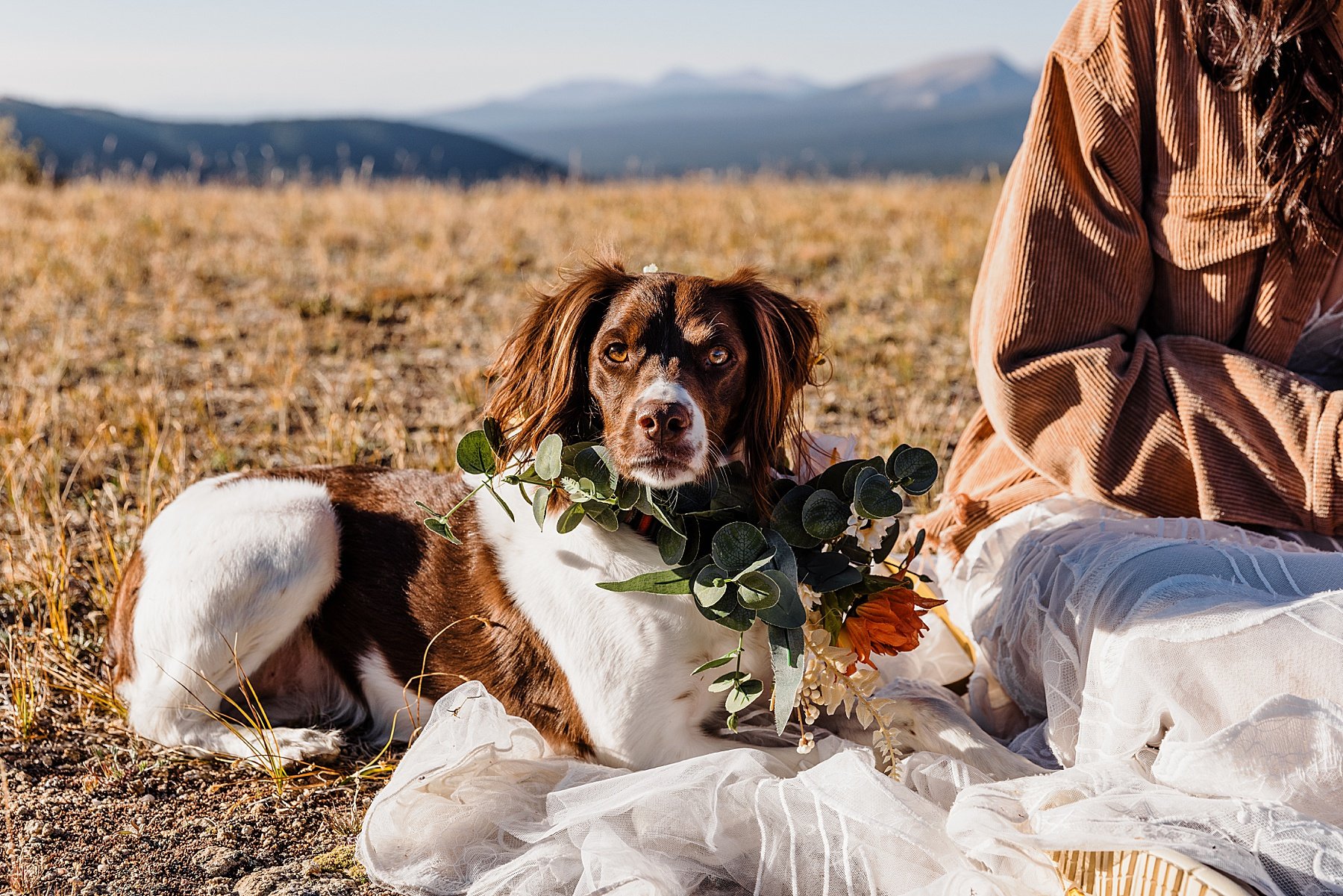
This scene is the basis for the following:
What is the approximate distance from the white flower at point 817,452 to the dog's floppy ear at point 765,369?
2.5 inches

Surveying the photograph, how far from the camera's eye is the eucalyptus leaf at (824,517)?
2.18 metres

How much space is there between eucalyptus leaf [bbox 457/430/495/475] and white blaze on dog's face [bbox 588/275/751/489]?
233 millimetres

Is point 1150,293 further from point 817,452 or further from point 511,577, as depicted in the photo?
point 511,577

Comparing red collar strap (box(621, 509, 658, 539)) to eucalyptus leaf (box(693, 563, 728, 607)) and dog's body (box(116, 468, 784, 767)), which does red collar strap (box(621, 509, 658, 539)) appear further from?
eucalyptus leaf (box(693, 563, 728, 607))

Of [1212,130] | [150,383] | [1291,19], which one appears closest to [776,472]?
[1212,130]

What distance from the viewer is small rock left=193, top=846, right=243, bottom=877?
2229 millimetres

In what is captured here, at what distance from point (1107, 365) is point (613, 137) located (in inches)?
3752

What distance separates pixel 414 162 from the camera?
38.4 ft

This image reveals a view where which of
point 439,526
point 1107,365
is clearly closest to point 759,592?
point 439,526

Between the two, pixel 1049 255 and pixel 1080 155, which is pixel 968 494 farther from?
pixel 1080 155

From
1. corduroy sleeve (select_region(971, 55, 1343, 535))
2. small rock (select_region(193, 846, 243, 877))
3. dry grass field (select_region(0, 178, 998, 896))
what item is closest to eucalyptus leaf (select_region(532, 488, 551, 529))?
dry grass field (select_region(0, 178, 998, 896))

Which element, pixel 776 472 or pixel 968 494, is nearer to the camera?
pixel 776 472

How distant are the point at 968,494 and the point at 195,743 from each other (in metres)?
1.89

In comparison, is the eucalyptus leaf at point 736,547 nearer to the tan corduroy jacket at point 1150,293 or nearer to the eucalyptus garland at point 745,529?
the eucalyptus garland at point 745,529
